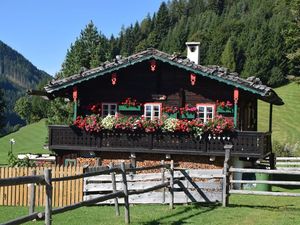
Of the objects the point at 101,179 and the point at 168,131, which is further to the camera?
the point at 168,131

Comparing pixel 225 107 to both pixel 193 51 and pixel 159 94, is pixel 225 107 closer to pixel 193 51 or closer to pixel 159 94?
pixel 159 94

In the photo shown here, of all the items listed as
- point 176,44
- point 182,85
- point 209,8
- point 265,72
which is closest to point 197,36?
point 176,44

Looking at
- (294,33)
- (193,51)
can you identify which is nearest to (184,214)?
(193,51)

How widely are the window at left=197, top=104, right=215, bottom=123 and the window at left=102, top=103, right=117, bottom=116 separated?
415cm

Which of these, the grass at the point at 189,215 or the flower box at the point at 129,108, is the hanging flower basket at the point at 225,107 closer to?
the flower box at the point at 129,108

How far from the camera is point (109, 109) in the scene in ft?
88.3

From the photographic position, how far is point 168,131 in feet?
80.1

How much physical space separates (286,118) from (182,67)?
175 feet

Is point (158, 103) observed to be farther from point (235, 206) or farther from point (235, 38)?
point (235, 38)

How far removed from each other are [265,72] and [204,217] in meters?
85.7

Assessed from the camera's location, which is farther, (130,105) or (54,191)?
(130,105)

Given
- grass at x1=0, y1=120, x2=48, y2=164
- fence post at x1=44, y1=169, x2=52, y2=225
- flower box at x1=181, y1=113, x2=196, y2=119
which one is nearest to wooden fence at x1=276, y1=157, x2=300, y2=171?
flower box at x1=181, y1=113, x2=196, y2=119

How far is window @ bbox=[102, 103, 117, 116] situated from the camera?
88.1 feet

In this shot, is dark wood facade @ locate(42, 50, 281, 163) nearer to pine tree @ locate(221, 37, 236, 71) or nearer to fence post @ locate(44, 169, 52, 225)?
fence post @ locate(44, 169, 52, 225)
